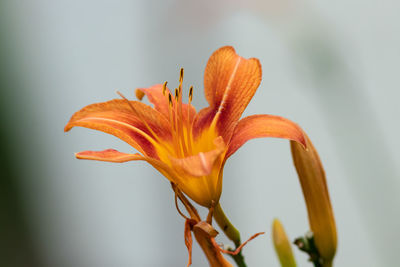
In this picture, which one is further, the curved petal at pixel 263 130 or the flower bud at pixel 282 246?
the flower bud at pixel 282 246

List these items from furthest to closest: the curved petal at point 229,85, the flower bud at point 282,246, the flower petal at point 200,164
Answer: the flower bud at point 282,246, the curved petal at point 229,85, the flower petal at point 200,164

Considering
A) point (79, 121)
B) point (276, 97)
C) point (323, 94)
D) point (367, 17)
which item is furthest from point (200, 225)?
point (276, 97)

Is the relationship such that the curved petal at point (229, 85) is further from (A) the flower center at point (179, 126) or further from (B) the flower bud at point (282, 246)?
(B) the flower bud at point (282, 246)

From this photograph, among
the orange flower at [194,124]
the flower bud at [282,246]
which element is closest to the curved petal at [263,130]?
the orange flower at [194,124]

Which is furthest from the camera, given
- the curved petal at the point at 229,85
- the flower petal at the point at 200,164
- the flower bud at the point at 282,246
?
the flower bud at the point at 282,246

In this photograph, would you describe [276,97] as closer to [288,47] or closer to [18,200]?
[288,47]

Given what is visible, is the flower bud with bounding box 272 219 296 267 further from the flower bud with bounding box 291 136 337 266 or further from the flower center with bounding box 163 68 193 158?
the flower center with bounding box 163 68 193 158

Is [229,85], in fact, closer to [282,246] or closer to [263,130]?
[263,130]

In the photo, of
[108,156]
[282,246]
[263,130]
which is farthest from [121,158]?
[282,246]
